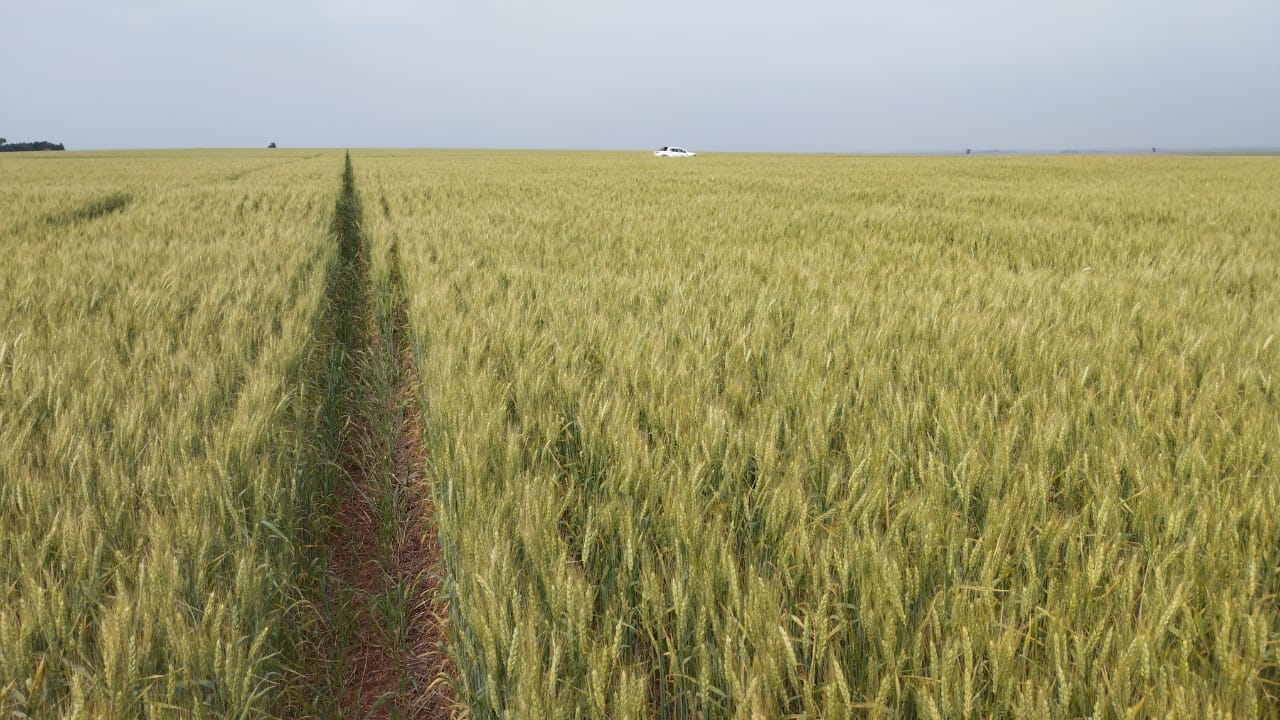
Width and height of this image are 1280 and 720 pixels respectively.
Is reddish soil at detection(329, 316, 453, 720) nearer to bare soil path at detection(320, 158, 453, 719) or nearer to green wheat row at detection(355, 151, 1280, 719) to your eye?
bare soil path at detection(320, 158, 453, 719)

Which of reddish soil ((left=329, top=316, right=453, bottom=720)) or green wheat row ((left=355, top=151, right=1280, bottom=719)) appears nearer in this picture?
green wheat row ((left=355, top=151, right=1280, bottom=719))

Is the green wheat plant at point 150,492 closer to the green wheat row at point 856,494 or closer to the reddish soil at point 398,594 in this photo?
the reddish soil at point 398,594

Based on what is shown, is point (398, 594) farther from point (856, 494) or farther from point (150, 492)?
point (856, 494)

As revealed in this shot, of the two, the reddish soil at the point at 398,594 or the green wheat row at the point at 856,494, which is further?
the reddish soil at the point at 398,594

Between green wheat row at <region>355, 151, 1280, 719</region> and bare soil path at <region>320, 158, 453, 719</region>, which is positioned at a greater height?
green wheat row at <region>355, 151, 1280, 719</region>

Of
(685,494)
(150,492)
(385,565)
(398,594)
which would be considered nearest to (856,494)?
(685,494)

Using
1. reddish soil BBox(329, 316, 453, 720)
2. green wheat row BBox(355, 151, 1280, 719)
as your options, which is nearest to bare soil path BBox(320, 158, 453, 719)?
reddish soil BBox(329, 316, 453, 720)

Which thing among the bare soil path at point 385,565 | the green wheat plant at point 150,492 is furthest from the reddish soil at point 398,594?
the green wheat plant at point 150,492

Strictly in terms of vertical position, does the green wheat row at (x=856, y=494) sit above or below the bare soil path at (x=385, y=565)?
above

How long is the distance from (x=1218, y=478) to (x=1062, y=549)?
424 mm

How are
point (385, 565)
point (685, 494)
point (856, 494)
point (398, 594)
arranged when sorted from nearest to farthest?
point (685, 494) → point (856, 494) → point (398, 594) → point (385, 565)

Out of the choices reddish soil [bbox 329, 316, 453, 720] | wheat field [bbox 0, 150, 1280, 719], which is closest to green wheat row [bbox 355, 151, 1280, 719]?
wheat field [bbox 0, 150, 1280, 719]

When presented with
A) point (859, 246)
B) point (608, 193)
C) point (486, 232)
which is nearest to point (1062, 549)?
point (859, 246)

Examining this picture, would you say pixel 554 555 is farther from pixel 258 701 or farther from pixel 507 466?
pixel 258 701
